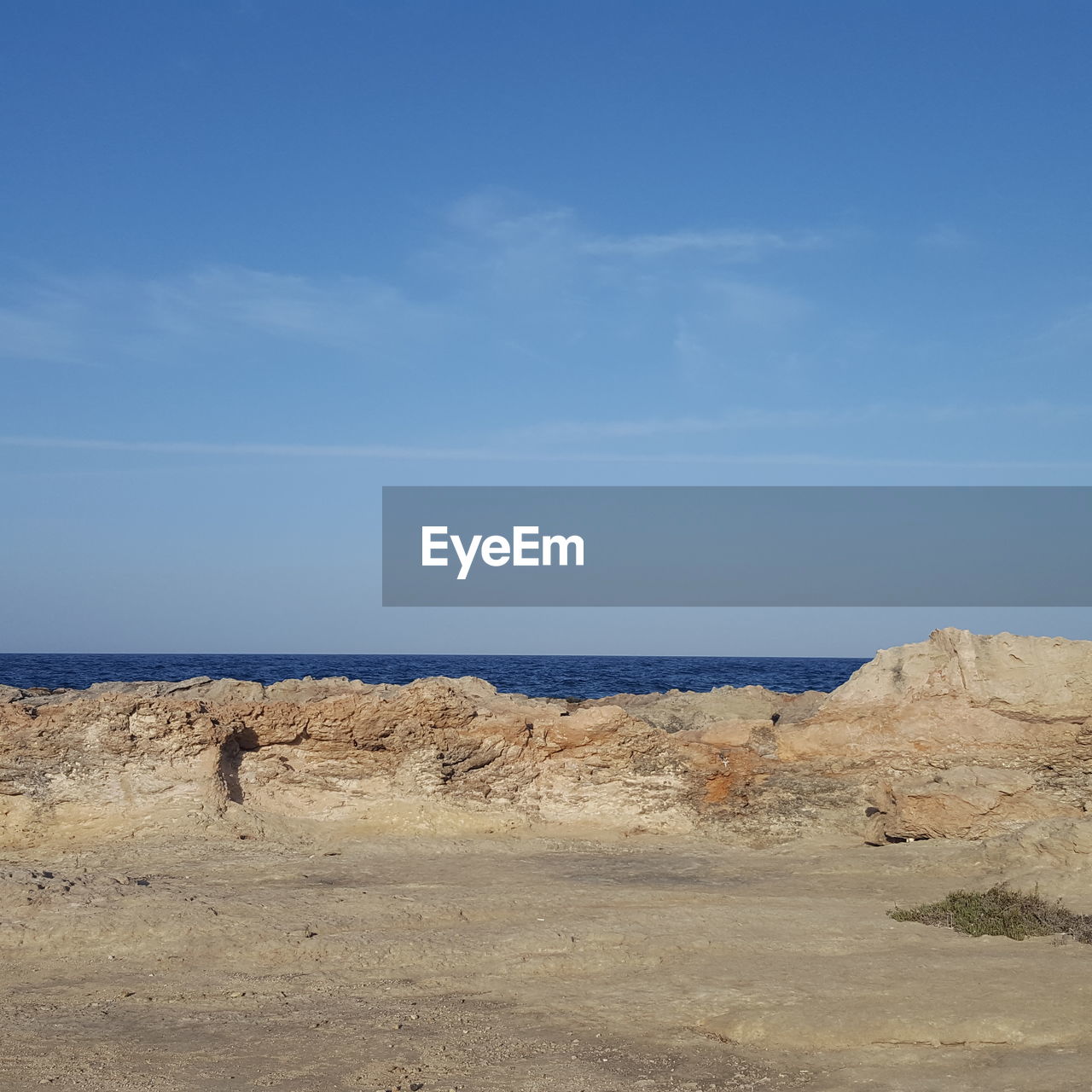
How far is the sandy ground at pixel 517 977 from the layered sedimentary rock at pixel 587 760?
2.49 feet

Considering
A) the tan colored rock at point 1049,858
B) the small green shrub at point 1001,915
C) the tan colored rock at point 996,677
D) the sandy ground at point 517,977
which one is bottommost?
the sandy ground at point 517,977

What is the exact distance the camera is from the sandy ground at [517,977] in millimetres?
5566

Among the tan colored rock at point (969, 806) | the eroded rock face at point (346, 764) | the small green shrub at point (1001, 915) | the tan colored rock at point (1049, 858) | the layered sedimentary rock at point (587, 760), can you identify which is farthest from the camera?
the eroded rock face at point (346, 764)

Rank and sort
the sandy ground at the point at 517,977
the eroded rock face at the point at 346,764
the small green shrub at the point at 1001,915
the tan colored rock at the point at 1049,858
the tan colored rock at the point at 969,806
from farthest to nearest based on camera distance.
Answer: the eroded rock face at the point at 346,764 < the tan colored rock at the point at 969,806 < the tan colored rock at the point at 1049,858 < the small green shrub at the point at 1001,915 < the sandy ground at the point at 517,977

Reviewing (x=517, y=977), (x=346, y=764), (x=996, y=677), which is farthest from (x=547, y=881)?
(x=996, y=677)

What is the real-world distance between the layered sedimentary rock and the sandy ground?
759mm

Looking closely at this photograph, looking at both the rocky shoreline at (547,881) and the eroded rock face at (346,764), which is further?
the eroded rock face at (346,764)

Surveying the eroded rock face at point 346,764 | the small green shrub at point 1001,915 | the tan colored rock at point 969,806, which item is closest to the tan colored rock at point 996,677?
the tan colored rock at point 969,806

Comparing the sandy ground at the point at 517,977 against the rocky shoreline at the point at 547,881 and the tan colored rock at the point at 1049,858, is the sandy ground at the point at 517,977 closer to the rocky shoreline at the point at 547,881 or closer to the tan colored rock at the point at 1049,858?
the rocky shoreline at the point at 547,881

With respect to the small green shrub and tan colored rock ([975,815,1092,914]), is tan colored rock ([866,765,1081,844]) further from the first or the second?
the small green shrub

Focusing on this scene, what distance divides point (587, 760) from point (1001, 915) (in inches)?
195

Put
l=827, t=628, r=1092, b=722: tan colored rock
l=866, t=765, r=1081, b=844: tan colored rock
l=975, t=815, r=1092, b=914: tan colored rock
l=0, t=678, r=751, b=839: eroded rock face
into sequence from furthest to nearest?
l=827, t=628, r=1092, b=722: tan colored rock → l=0, t=678, r=751, b=839: eroded rock face → l=866, t=765, r=1081, b=844: tan colored rock → l=975, t=815, r=1092, b=914: tan colored rock

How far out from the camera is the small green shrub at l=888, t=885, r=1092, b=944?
7.59m

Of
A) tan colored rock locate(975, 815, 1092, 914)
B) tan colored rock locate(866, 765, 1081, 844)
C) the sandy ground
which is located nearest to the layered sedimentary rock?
tan colored rock locate(866, 765, 1081, 844)
